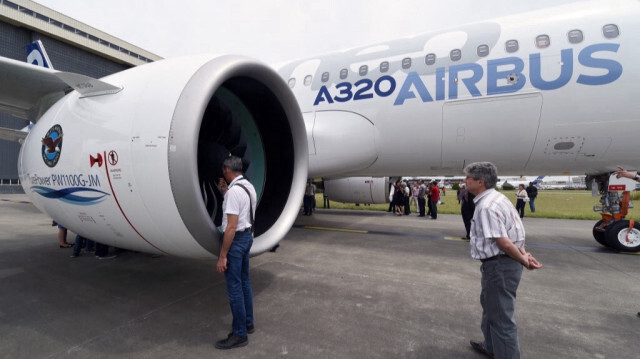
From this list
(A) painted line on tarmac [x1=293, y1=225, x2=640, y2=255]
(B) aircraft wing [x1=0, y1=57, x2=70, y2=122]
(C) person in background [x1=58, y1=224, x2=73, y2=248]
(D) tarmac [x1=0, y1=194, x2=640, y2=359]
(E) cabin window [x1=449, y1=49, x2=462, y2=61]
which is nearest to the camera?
(D) tarmac [x1=0, y1=194, x2=640, y2=359]

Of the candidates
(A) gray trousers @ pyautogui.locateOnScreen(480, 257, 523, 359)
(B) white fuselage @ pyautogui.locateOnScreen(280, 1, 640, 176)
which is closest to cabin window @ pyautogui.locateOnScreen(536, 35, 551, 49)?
(B) white fuselage @ pyautogui.locateOnScreen(280, 1, 640, 176)

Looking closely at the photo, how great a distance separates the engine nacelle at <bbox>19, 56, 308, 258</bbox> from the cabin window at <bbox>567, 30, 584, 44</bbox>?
397cm

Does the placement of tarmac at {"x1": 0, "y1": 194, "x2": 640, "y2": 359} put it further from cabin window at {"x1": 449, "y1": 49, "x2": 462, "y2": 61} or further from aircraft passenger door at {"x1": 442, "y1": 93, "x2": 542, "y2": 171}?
cabin window at {"x1": 449, "y1": 49, "x2": 462, "y2": 61}

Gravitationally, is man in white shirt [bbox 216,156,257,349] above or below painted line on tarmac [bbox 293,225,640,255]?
above

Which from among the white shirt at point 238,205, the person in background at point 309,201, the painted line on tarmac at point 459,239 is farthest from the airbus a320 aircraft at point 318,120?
the person in background at point 309,201

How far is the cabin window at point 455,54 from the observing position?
185 inches

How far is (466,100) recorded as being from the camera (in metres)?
4.62

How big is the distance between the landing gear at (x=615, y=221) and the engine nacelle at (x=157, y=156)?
18.4 feet

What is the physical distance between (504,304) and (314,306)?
1645 mm

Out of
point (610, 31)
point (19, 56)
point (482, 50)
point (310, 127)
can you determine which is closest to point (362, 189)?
point (310, 127)

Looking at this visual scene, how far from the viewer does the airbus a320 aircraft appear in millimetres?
2352

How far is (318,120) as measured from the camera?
550 cm

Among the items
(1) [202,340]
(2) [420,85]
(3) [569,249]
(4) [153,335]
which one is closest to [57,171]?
(4) [153,335]

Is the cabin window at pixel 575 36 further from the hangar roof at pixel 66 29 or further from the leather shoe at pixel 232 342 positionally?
the hangar roof at pixel 66 29
